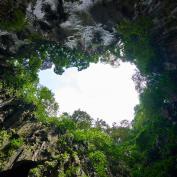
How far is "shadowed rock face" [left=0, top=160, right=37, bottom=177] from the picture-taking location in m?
23.2

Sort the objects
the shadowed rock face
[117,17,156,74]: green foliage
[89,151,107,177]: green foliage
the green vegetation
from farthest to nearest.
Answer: [117,17,156,74]: green foliage
[89,151,107,177]: green foliage
the green vegetation
the shadowed rock face

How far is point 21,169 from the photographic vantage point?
24.0m

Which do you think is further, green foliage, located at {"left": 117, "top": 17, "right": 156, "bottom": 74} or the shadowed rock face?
green foliage, located at {"left": 117, "top": 17, "right": 156, "bottom": 74}

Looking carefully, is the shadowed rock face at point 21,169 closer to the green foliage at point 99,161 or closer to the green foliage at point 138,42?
the green foliage at point 99,161

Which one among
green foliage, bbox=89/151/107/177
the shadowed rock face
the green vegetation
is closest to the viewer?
the shadowed rock face

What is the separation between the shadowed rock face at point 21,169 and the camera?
913 inches

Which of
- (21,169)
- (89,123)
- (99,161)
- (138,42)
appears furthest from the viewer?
(89,123)

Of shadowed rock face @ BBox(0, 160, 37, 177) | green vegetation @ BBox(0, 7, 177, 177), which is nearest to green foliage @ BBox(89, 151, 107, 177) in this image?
green vegetation @ BBox(0, 7, 177, 177)

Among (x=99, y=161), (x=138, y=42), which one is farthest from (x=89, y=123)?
(x=138, y=42)

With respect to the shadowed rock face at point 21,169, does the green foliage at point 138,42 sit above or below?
above

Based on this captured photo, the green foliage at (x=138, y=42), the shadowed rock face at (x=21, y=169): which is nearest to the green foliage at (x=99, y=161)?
the shadowed rock face at (x=21, y=169)

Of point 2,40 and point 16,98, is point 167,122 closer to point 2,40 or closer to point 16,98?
point 16,98

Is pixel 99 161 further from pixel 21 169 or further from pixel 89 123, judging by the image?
pixel 89 123

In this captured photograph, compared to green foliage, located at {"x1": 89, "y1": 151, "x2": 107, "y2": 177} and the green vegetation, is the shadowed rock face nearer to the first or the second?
the green vegetation
